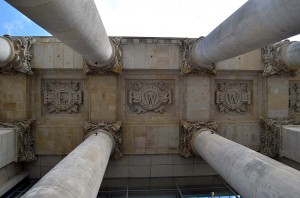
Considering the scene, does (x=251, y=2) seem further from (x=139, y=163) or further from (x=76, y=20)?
(x=139, y=163)

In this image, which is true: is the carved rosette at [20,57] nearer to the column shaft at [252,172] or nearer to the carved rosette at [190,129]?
the carved rosette at [190,129]

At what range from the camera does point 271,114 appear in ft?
58.3

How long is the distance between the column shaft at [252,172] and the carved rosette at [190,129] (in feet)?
11.6

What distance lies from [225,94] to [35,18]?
548 inches

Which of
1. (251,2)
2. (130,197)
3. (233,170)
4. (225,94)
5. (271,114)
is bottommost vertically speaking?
(130,197)

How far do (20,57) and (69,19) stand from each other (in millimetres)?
10264

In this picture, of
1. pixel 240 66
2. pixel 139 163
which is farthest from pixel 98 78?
pixel 240 66

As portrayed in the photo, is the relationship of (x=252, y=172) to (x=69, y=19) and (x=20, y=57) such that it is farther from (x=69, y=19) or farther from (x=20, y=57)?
(x=20, y=57)

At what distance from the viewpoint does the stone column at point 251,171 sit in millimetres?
6891

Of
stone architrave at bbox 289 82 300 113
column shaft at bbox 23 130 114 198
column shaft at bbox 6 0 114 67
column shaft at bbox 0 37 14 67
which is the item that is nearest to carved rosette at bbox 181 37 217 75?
stone architrave at bbox 289 82 300 113

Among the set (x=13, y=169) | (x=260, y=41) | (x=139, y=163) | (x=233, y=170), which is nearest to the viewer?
(x=260, y=41)

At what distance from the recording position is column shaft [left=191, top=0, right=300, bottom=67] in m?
6.32

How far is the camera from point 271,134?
1695 centimetres

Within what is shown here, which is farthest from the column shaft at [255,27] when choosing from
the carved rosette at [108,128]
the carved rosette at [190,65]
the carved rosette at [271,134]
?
the carved rosette at [108,128]
